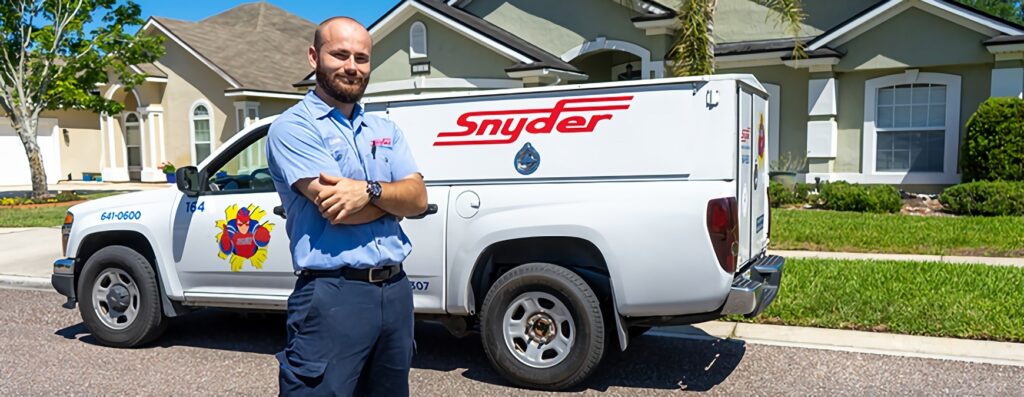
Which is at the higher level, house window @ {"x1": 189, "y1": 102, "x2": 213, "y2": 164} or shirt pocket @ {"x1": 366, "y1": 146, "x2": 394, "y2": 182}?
house window @ {"x1": 189, "y1": 102, "x2": 213, "y2": 164}

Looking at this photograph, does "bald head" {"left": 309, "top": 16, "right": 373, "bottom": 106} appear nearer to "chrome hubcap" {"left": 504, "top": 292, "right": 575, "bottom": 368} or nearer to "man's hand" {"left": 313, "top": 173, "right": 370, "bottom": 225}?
"man's hand" {"left": 313, "top": 173, "right": 370, "bottom": 225}

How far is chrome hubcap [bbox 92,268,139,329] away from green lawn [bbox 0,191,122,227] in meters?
8.96

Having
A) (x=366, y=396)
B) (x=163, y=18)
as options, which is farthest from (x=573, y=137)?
(x=163, y=18)

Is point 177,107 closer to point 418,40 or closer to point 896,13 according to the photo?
point 418,40

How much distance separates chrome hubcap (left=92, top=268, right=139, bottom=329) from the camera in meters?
6.44

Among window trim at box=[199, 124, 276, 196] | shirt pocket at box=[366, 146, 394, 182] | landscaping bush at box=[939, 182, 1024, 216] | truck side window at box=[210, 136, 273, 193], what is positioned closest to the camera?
shirt pocket at box=[366, 146, 394, 182]

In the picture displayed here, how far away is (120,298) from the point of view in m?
6.43

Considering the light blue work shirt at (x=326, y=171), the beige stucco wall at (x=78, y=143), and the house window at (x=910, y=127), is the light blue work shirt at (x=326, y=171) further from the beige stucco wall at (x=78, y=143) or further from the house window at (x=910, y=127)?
the beige stucco wall at (x=78, y=143)

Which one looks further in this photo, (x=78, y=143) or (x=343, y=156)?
(x=78, y=143)

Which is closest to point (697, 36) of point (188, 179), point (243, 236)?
point (243, 236)

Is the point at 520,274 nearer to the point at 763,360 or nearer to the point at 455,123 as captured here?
the point at 455,123

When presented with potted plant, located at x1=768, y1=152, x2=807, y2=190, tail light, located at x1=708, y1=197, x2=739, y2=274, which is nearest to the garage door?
potted plant, located at x1=768, y1=152, x2=807, y2=190

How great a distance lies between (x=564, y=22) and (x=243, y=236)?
12.4 m

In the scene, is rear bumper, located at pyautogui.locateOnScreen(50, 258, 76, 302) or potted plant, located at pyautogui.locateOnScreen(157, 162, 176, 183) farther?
potted plant, located at pyautogui.locateOnScreen(157, 162, 176, 183)
